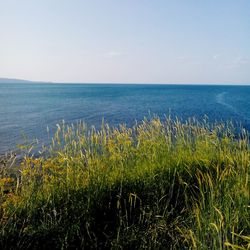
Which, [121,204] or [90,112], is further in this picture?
[90,112]

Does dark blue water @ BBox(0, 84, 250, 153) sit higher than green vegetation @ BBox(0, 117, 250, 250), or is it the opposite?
green vegetation @ BBox(0, 117, 250, 250)

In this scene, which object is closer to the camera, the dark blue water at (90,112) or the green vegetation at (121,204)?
the green vegetation at (121,204)

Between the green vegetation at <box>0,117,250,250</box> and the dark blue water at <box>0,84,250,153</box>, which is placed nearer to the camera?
the green vegetation at <box>0,117,250,250</box>

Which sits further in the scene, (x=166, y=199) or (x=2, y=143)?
(x=2, y=143)

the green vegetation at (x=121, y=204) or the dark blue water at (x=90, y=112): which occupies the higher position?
the green vegetation at (x=121, y=204)

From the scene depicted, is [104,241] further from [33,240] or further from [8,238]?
[8,238]

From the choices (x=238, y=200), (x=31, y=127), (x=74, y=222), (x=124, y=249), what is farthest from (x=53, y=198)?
(x=31, y=127)

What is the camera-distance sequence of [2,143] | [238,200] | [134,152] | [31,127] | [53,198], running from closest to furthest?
[238,200]
[53,198]
[134,152]
[2,143]
[31,127]

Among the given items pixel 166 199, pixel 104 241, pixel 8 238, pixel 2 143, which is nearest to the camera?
pixel 8 238

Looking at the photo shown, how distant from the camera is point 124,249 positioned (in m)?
3.88

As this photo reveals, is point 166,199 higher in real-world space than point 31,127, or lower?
higher

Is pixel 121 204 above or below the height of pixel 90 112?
above

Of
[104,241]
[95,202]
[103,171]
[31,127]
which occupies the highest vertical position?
[103,171]

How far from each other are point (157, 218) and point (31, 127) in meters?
25.4
